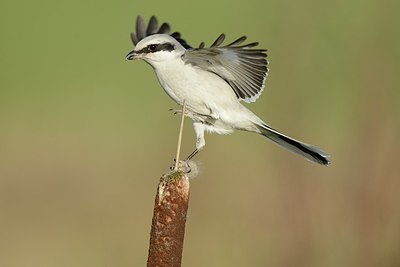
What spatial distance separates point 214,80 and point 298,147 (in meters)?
0.59

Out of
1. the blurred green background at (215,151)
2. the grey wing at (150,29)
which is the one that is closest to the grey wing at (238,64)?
the blurred green background at (215,151)

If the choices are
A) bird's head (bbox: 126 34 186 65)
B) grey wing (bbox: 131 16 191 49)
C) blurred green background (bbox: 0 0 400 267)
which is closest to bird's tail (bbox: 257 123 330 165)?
blurred green background (bbox: 0 0 400 267)

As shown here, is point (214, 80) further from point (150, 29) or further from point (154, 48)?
point (150, 29)

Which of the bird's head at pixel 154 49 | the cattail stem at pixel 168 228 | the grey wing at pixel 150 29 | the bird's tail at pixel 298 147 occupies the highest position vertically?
the grey wing at pixel 150 29

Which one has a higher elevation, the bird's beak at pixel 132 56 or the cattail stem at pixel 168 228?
the bird's beak at pixel 132 56

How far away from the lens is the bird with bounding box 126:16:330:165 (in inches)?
169

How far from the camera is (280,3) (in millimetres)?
5965

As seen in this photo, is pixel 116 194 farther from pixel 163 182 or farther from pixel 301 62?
pixel 163 182

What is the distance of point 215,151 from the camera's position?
6.73 m

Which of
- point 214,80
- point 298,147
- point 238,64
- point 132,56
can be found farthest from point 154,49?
point 298,147

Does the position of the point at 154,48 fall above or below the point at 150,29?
below

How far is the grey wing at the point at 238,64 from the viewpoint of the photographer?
4.31m

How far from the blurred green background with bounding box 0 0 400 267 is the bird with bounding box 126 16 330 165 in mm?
436

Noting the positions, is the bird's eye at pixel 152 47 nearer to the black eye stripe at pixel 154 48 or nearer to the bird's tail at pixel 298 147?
the black eye stripe at pixel 154 48
